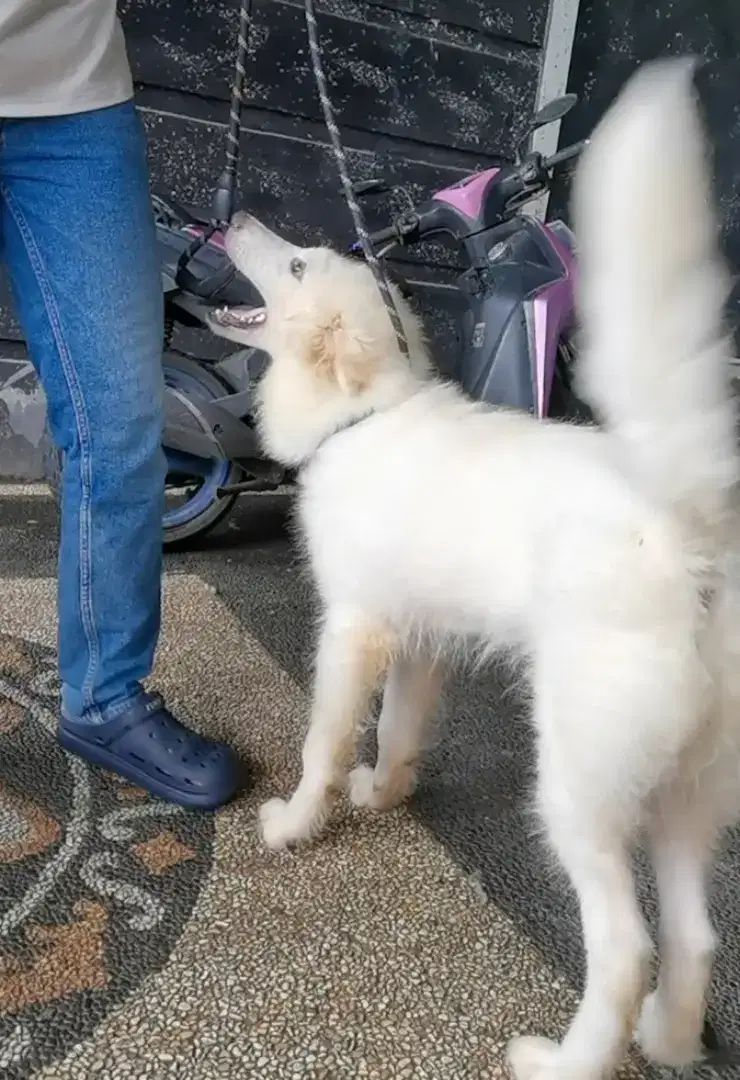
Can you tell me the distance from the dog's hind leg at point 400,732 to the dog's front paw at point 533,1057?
55 cm

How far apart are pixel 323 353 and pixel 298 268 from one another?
23cm

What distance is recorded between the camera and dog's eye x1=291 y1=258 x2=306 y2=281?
1.77 meters

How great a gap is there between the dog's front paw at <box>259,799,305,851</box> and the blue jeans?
0.32m

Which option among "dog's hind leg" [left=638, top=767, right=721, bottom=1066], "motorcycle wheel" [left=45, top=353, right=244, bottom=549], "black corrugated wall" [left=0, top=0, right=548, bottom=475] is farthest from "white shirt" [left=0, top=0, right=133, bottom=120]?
"black corrugated wall" [left=0, top=0, right=548, bottom=475]

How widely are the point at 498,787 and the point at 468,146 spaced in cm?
271

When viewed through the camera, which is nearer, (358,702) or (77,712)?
(358,702)

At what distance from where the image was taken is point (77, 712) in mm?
1654

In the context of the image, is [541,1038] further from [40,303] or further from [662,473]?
[40,303]

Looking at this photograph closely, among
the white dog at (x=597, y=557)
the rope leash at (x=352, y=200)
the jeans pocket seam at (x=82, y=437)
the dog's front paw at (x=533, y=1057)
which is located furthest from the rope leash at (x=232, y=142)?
the dog's front paw at (x=533, y=1057)

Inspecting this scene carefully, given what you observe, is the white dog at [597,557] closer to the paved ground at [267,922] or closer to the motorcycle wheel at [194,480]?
the paved ground at [267,922]

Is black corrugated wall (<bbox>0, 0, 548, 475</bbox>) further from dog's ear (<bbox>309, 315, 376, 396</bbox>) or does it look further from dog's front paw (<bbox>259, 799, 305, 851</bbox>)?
dog's front paw (<bbox>259, 799, 305, 851</bbox>)

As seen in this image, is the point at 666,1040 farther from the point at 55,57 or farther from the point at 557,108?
the point at 557,108

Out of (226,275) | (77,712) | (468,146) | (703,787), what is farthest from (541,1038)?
(468,146)

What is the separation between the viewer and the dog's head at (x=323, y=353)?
5.37 feet
